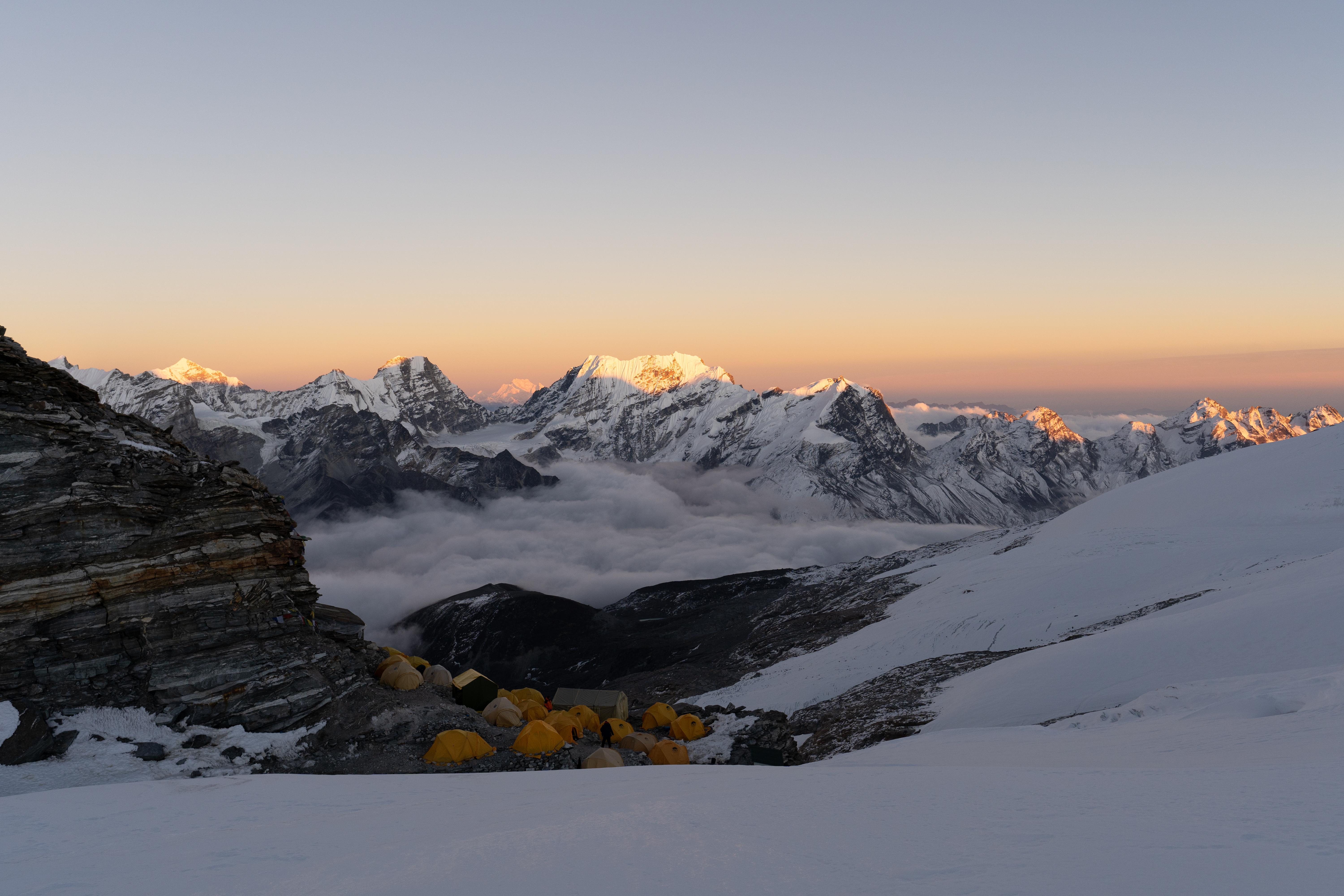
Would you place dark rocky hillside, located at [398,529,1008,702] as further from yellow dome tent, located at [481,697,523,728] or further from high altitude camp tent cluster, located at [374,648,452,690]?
yellow dome tent, located at [481,697,523,728]

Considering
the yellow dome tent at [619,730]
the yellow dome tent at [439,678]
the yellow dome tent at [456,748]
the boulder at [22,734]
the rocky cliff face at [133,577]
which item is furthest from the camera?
the yellow dome tent at [439,678]

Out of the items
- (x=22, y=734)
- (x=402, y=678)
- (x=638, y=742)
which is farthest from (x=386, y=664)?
(x=22, y=734)

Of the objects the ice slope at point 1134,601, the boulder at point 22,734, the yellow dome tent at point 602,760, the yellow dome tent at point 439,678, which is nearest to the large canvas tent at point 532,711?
the yellow dome tent at point 602,760

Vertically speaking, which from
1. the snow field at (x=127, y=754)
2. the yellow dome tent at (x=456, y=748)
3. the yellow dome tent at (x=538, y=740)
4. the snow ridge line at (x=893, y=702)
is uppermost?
the snow field at (x=127, y=754)


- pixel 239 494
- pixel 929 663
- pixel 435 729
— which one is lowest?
pixel 929 663

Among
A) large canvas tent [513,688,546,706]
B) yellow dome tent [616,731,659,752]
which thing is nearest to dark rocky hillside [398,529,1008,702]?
large canvas tent [513,688,546,706]

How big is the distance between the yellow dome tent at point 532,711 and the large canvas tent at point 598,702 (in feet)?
23.9

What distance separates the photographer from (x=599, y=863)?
12.4 metres

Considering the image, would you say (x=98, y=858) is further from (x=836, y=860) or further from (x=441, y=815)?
(x=836, y=860)

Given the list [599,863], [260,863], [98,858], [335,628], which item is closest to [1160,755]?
[599,863]

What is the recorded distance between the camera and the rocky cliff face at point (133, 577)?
88.8 feet

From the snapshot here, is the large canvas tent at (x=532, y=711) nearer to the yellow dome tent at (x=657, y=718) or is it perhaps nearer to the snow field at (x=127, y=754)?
the yellow dome tent at (x=657, y=718)

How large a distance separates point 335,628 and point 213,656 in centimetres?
818

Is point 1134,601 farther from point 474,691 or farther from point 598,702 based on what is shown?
point 474,691
